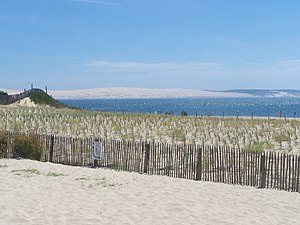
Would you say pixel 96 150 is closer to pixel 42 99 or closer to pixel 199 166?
pixel 199 166

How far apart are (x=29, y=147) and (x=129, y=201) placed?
7063 millimetres

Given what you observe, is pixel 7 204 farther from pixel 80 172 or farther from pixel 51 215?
pixel 80 172

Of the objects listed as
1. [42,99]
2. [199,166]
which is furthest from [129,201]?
[42,99]

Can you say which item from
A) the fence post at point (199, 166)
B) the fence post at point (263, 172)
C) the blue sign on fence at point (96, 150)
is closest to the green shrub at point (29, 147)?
the blue sign on fence at point (96, 150)

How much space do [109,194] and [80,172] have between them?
3350 mm

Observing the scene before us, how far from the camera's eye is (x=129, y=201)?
32.4 ft

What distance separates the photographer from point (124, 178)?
1277 cm

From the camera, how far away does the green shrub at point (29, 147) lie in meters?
15.8

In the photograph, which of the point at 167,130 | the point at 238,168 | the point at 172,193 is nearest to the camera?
the point at 172,193

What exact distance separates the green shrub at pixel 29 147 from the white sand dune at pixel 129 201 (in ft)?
7.43

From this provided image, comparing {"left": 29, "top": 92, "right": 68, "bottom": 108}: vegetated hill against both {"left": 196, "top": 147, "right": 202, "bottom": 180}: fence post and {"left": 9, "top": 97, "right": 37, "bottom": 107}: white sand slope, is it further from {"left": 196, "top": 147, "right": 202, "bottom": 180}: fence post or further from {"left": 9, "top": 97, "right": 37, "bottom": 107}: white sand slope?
{"left": 196, "top": 147, "right": 202, "bottom": 180}: fence post

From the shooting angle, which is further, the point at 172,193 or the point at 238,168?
the point at 238,168

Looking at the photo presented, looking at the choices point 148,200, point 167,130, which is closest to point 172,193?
point 148,200

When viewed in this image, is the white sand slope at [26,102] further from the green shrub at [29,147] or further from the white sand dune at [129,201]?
the white sand dune at [129,201]
